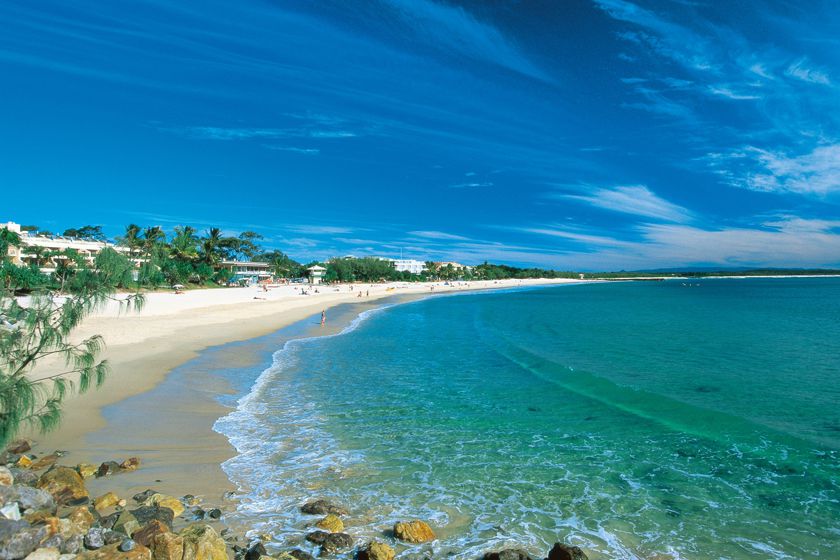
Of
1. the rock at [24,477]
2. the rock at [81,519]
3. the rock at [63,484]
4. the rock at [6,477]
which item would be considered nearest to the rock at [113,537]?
the rock at [81,519]

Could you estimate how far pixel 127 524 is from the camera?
5.95m

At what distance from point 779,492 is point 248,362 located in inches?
700

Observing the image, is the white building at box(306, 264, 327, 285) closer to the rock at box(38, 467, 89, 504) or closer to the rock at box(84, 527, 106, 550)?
the rock at box(38, 467, 89, 504)

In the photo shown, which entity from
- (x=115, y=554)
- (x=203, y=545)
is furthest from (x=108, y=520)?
(x=203, y=545)

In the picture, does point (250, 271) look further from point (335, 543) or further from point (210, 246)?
point (335, 543)

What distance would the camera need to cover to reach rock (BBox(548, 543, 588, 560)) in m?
5.90

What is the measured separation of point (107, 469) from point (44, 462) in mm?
1188

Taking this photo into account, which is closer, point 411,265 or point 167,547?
point 167,547

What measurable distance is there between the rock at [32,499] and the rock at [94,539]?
1120 mm

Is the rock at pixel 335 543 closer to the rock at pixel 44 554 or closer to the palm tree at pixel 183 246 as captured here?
the rock at pixel 44 554

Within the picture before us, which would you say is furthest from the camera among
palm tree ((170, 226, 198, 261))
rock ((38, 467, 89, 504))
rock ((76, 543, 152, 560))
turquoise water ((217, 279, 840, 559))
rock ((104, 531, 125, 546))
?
palm tree ((170, 226, 198, 261))

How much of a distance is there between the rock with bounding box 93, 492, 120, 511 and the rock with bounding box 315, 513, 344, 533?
2915 mm

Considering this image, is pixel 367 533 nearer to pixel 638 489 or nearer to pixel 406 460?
pixel 406 460

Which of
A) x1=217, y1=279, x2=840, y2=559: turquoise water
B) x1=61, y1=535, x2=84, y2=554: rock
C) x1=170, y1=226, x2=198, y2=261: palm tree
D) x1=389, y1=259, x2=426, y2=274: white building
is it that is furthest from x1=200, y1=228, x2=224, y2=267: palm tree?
x1=389, y1=259, x2=426, y2=274: white building
